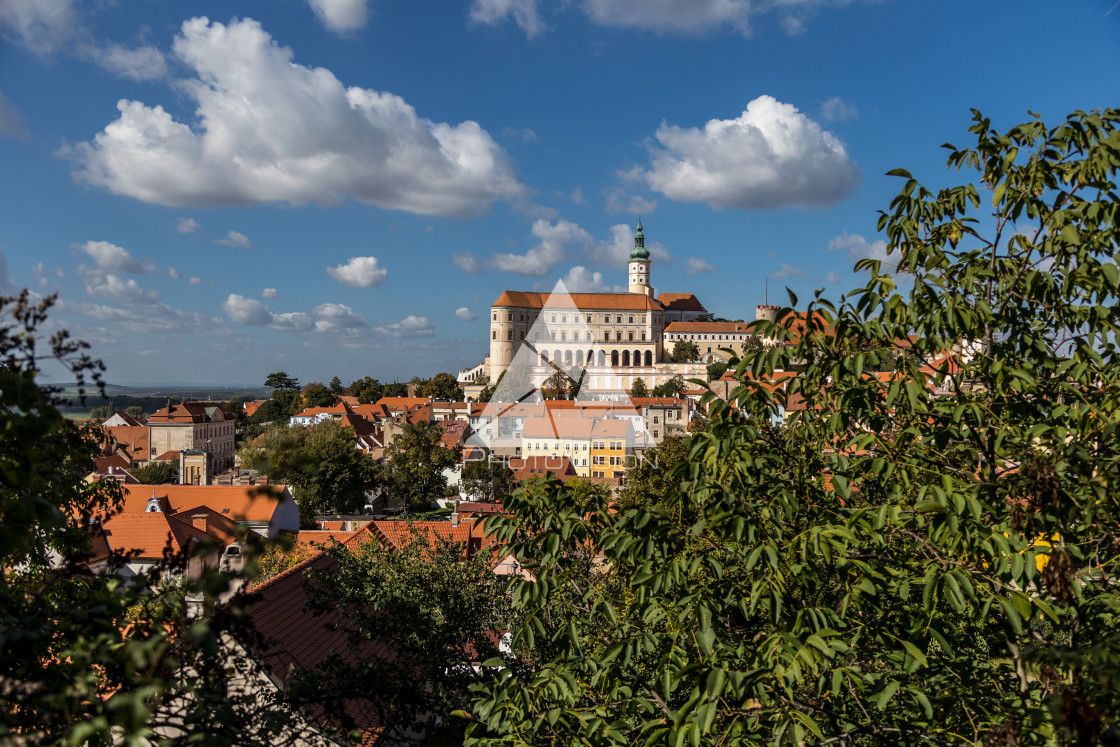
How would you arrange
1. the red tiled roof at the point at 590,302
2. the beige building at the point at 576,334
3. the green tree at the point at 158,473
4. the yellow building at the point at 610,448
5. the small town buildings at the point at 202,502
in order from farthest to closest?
the red tiled roof at the point at 590,302 → the beige building at the point at 576,334 → the yellow building at the point at 610,448 → the green tree at the point at 158,473 → the small town buildings at the point at 202,502

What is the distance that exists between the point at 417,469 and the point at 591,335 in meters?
75.8

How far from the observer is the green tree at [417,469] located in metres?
36.9

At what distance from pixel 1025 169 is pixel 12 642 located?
3.89m

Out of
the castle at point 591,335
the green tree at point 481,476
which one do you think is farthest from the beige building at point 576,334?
the green tree at point 481,476

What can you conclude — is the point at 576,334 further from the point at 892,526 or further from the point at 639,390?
the point at 892,526

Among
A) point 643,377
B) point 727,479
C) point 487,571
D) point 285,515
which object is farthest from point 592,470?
point 643,377

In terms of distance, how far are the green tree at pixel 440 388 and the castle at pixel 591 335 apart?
12779mm

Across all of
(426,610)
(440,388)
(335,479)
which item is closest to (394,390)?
(440,388)

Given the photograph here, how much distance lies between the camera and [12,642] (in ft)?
6.01

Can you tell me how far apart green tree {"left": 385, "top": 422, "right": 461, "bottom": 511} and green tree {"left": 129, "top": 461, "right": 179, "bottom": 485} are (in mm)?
14160

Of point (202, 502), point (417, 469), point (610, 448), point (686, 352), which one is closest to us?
point (202, 502)

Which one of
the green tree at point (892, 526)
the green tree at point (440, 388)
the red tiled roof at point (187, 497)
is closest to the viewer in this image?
the green tree at point (892, 526)

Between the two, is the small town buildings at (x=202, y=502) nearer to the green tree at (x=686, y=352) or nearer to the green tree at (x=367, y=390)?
the green tree at (x=367, y=390)

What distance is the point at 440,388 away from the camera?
94.1 metres
